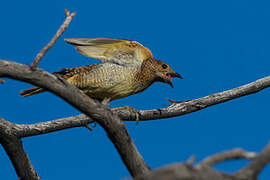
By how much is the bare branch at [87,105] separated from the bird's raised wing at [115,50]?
2637mm

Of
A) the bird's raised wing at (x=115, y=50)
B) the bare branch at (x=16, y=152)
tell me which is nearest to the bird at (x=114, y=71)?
the bird's raised wing at (x=115, y=50)

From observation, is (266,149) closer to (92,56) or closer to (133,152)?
(133,152)

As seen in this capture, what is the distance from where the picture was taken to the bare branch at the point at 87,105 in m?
4.35

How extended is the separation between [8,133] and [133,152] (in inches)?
89.8

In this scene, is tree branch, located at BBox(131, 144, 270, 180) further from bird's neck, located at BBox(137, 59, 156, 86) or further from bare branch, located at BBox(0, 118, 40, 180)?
bird's neck, located at BBox(137, 59, 156, 86)

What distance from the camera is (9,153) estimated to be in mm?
6371

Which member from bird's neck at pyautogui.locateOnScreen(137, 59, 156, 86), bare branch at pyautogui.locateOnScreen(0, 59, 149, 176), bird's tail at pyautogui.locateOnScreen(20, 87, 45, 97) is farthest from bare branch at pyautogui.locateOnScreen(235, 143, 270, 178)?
bird's tail at pyautogui.locateOnScreen(20, 87, 45, 97)

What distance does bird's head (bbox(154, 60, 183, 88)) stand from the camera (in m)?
7.70

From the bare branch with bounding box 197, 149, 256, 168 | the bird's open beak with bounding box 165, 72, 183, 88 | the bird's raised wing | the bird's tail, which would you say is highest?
the bird's raised wing

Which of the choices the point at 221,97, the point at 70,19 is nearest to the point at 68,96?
the point at 70,19

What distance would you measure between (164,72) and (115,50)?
3.20ft

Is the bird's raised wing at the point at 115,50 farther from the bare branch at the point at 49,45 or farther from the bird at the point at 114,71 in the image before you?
the bare branch at the point at 49,45

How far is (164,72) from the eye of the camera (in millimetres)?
7762

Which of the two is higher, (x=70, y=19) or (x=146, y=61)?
(x=146, y=61)
